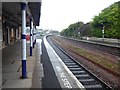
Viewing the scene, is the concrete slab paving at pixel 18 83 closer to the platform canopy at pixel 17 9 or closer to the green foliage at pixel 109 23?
the platform canopy at pixel 17 9

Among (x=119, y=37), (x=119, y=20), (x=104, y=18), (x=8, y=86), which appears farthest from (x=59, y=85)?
(x=104, y=18)

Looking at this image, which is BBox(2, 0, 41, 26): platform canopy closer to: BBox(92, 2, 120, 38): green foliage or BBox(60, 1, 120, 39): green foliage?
BBox(60, 1, 120, 39): green foliage

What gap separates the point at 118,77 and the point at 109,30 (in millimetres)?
49012

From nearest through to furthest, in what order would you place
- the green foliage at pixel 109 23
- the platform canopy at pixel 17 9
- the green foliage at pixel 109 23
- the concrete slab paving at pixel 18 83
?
the concrete slab paving at pixel 18 83 → the platform canopy at pixel 17 9 → the green foliage at pixel 109 23 → the green foliage at pixel 109 23

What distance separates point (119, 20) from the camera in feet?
166

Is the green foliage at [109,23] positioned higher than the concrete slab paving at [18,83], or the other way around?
the green foliage at [109,23]

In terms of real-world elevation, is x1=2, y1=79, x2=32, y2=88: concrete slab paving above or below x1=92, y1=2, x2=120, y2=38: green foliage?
below

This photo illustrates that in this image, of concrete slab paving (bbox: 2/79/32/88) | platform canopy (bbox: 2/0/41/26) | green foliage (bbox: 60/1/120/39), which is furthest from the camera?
green foliage (bbox: 60/1/120/39)

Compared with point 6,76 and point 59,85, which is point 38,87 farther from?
point 6,76

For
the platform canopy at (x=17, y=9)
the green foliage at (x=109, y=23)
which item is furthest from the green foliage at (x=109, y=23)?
the platform canopy at (x=17, y=9)

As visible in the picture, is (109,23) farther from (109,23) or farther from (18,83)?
(18,83)

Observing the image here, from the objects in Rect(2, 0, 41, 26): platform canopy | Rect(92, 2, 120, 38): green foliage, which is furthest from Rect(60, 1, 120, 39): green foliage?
Rect(2, 0, 41, 26): platform canopy

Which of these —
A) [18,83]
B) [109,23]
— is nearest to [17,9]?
[18,83]

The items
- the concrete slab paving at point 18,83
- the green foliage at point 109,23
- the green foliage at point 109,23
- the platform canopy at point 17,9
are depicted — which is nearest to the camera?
the concrete slab paving at point 18,83
